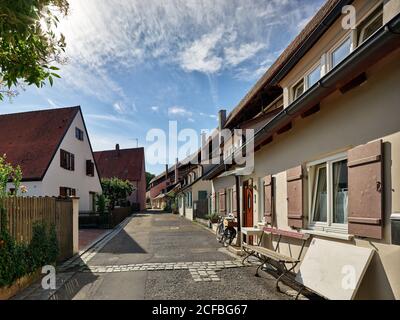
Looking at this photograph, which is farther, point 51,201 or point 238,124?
point 238,124

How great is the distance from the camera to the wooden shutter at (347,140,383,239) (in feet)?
12.4

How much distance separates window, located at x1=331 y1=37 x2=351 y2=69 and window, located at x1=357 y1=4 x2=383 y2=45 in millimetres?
305

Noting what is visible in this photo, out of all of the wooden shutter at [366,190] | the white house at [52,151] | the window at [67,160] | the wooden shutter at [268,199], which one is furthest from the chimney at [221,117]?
the wooden shutter at [366,190]

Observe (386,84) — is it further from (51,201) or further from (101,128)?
(101,128)

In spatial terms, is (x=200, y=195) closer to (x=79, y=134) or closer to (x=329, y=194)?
(x=79, y=134)

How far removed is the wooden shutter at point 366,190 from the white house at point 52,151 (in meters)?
17.3

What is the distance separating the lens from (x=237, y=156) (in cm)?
987

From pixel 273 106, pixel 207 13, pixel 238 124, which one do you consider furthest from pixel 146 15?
pixel 238 124

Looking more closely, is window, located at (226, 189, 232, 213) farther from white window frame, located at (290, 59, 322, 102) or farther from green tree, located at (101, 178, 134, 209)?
green tree, located at (101, 178, 134, 209)

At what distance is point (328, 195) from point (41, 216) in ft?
19.1

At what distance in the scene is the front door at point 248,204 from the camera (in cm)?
990

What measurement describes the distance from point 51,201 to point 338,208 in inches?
245

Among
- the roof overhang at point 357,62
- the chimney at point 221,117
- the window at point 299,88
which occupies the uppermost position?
the chimney at point 221,117

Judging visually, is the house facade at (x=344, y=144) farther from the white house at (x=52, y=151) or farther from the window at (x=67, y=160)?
the window at (x=67, y=160)
